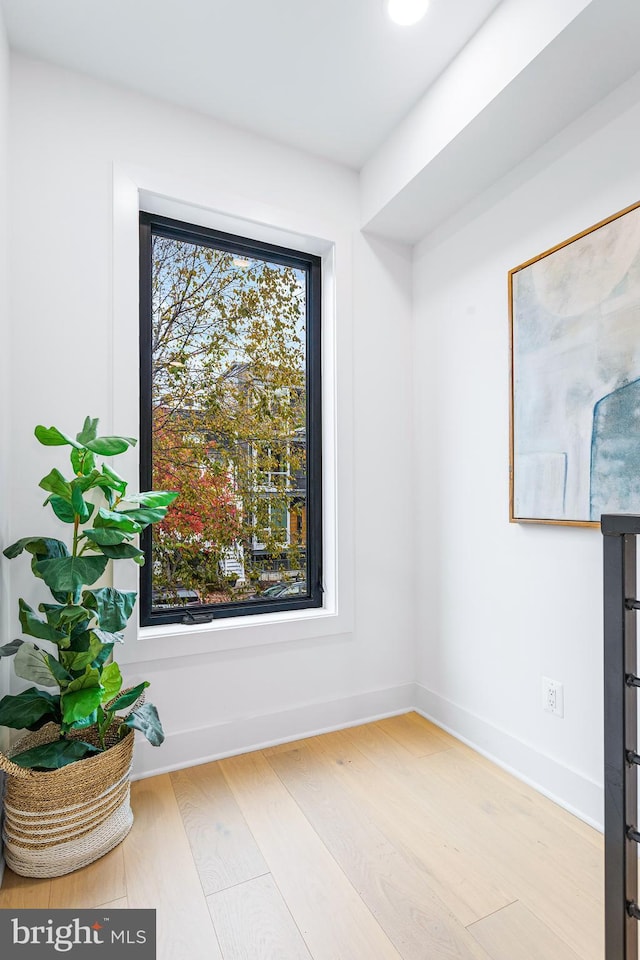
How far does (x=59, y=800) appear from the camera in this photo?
4.63ft

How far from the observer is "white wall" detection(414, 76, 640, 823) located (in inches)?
65.4

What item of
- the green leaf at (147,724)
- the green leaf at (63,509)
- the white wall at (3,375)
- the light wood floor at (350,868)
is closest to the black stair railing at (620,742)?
the light wood floor at (350,868)

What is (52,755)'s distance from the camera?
1.43 metres

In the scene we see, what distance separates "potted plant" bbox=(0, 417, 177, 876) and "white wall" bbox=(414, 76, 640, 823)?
127cm

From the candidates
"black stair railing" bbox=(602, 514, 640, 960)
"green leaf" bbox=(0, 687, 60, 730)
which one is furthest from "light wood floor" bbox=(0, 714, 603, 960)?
"green leaf" bbox=(0, 687, 60, 730)

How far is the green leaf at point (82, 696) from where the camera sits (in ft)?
4.50

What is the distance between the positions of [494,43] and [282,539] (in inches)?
76.1

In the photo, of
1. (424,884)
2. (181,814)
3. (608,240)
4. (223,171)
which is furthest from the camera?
(223,171)

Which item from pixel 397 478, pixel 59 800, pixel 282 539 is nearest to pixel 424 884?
pixel 59 800

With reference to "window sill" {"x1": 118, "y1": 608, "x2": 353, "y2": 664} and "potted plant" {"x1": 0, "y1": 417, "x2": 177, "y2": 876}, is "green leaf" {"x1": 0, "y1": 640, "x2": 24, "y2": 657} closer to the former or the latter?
"potted plant" {"x1": 0, "y1": 417, "x2": 177, "y2": 876}

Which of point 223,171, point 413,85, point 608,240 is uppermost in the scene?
point 413,85

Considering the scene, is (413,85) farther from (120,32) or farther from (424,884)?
(424,884)

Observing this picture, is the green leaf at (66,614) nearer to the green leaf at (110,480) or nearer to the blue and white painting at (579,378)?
the green leaf at (110,480)

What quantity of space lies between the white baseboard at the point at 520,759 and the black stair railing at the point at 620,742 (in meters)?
0.59
